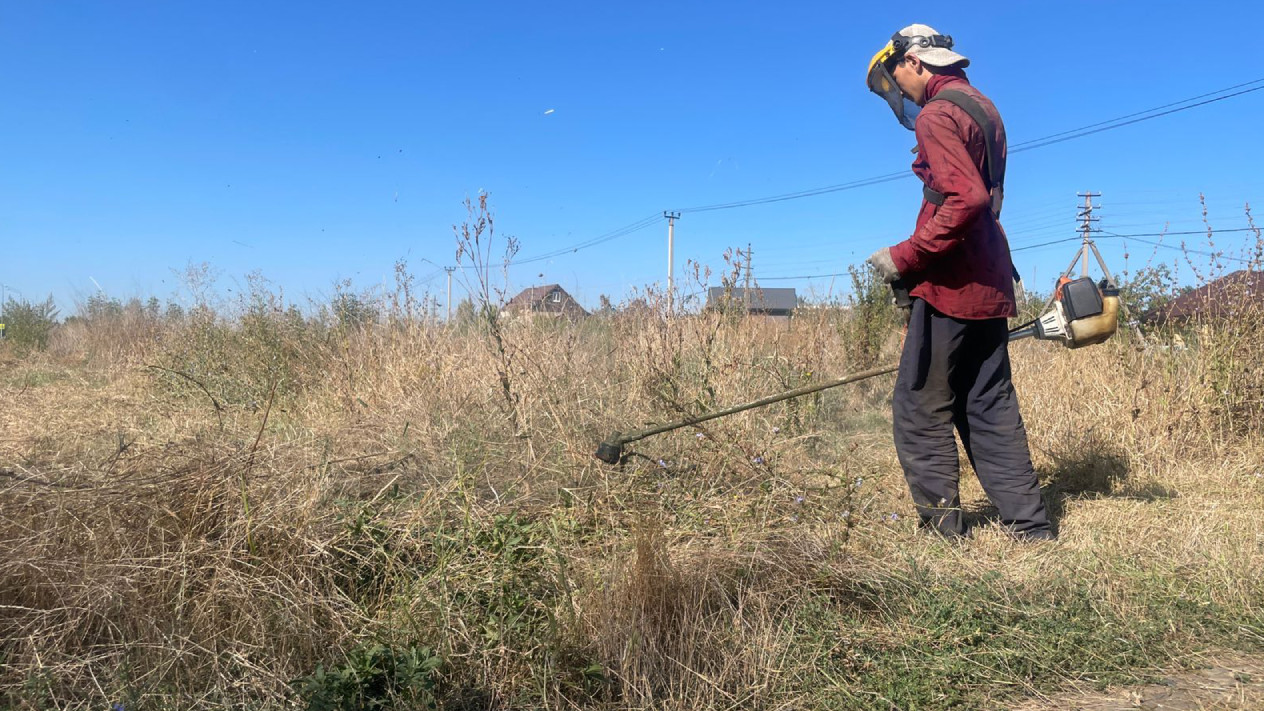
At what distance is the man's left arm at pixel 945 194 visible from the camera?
2.65 metres

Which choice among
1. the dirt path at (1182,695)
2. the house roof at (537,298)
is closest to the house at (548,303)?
the house roof at (537,298)

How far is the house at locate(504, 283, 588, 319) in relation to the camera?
15.9ft

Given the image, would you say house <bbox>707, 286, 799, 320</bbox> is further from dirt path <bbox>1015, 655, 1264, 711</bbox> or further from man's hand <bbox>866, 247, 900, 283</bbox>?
dirt path <bbox>1015, 655, 1264, 711</bbox>

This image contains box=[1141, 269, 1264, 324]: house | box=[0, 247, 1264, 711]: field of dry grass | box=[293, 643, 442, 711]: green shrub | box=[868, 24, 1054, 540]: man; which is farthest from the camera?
box=[1141, 269, 1264, 324]: house

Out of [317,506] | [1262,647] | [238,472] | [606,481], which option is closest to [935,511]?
[1262,647]

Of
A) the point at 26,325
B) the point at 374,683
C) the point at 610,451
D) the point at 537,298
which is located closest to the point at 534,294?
the point at 537,298

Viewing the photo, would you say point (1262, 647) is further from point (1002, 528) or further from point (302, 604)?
point (302, 604)

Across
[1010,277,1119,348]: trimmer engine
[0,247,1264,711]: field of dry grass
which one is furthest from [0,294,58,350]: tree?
[1010,277,1119,348]: trimmer engine

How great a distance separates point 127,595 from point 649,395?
7.74ft

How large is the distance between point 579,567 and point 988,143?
2.17m

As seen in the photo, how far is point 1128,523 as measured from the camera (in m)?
2.95

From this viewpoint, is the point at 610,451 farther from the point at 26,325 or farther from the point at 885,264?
the point at 26,325

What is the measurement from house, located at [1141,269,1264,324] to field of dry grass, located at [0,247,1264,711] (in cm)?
78

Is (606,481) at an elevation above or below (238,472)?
below
